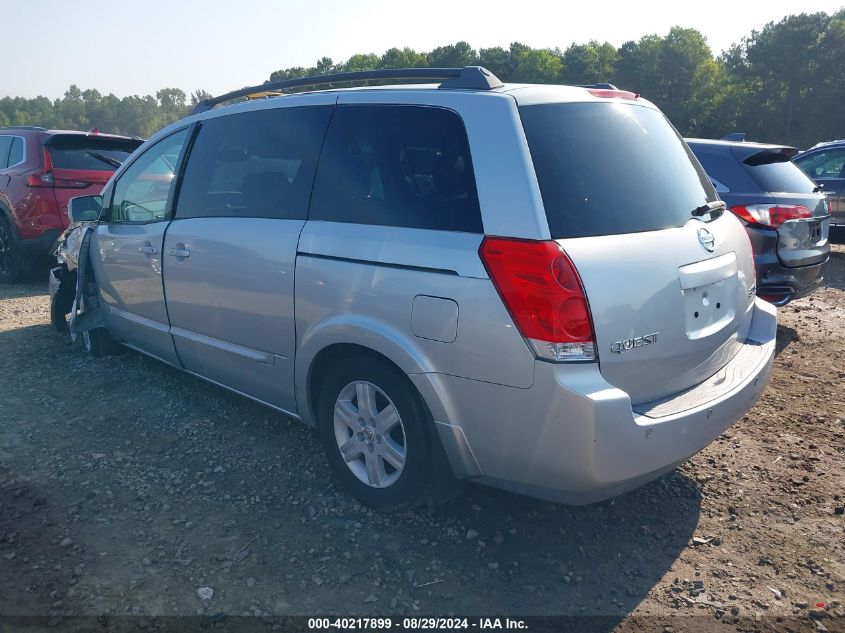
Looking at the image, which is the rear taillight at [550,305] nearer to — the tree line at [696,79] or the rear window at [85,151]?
the rear window at [85,151]

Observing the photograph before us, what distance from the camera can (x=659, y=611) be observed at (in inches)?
102

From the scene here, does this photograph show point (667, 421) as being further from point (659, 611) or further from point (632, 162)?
point (632, 162)

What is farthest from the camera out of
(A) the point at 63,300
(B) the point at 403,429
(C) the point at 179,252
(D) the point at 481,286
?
(A) the point at 63,300

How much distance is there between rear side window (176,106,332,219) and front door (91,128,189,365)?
0.92 feet

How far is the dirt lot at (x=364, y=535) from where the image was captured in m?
2.63

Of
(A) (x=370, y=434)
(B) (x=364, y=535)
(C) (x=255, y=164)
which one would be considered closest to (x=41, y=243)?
(C) (x=255, y=164)

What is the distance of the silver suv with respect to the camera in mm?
A: 2484

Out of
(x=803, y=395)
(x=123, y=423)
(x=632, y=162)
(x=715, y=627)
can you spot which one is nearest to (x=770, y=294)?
(x=803, y=395)

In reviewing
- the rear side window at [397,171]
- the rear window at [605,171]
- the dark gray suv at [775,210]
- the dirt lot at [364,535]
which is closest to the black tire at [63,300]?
the dirt lot at [364,535]

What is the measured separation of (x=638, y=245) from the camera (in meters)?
2.66

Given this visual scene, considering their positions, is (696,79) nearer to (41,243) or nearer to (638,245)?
(41,243)

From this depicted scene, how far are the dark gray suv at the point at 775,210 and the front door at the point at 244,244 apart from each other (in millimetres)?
3894

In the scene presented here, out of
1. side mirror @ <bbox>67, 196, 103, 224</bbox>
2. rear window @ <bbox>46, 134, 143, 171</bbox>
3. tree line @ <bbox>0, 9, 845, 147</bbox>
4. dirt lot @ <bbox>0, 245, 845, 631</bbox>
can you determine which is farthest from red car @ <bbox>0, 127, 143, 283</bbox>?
tree line @ <bbox>0, 9, 845, 147</bbox>

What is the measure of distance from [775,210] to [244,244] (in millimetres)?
4401
